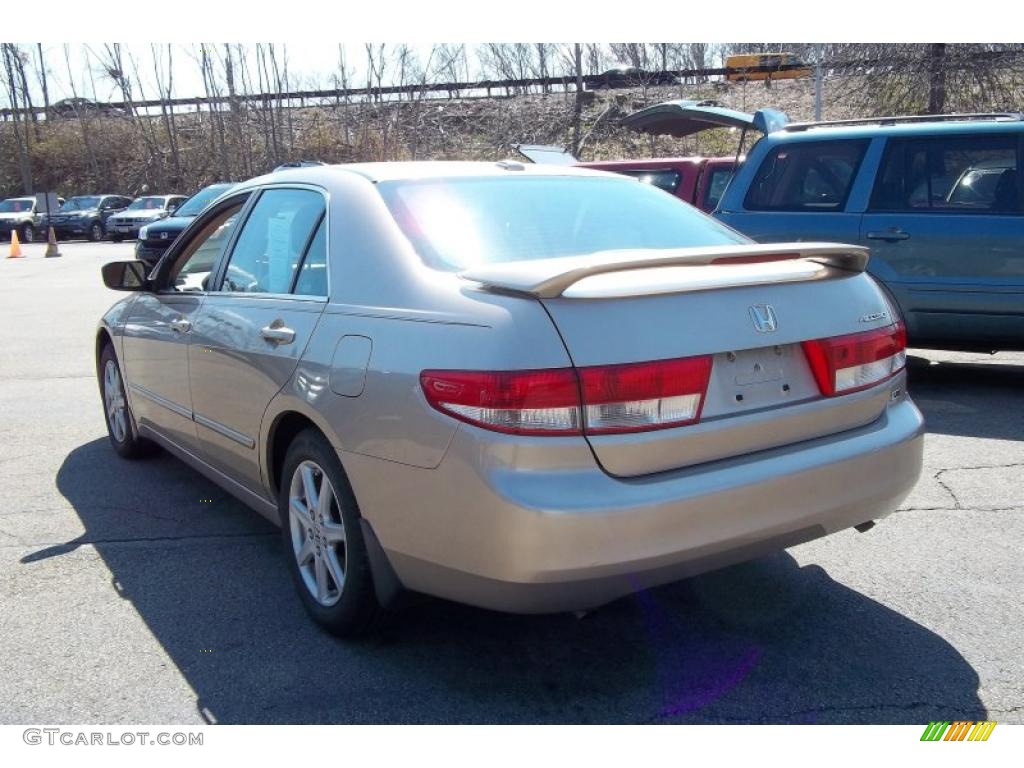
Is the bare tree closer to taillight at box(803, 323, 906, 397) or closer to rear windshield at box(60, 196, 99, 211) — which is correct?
rear windshield at box(60, 196, 99, 211)

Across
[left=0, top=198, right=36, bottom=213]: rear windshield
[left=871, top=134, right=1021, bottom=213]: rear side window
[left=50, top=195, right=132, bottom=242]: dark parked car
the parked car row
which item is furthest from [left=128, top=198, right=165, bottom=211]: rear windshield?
[left=871, top=134, right=1021, bottom=213]: rear side window

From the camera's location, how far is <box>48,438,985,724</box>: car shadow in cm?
286

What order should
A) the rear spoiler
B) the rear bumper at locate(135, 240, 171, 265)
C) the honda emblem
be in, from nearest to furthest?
the rear spoiler → the honda emblem → the rear bumper at locate(135, 240, 171, 265)

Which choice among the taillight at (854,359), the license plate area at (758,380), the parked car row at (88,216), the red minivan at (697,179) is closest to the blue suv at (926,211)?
the red minivan at (697,179)

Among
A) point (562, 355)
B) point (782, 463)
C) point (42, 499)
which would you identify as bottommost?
point (42, 499)

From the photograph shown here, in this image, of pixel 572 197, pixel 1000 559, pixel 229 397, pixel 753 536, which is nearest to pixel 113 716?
pixel 229 397

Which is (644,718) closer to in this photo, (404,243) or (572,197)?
(404,243)

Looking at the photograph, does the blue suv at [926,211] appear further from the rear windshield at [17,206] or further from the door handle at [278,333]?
the rear windshield at [17,206]

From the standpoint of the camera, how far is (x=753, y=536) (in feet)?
9.27

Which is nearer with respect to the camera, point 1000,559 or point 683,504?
point 683,504

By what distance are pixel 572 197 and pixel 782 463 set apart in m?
1.41

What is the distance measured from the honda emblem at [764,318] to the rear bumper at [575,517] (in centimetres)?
37

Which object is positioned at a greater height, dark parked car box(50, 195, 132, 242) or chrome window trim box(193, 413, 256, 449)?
chrome window trim box(193, 413, 256, 449)
